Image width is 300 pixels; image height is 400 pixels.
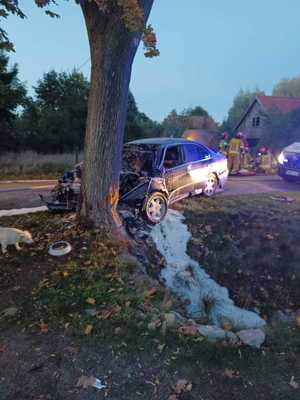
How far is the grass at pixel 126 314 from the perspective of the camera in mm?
3223

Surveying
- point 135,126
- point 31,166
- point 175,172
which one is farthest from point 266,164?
point 135,126

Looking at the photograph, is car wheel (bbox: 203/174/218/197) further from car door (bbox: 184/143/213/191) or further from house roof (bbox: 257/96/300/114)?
house roof (bbox: 257/96/300/114)

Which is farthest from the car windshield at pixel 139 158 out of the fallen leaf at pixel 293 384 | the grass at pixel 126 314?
the fallen leaf at pixel 293 384

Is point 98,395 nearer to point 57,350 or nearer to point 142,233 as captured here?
point 57,350

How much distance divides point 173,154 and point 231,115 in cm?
4218

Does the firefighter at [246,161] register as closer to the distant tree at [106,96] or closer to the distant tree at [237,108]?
the distant tree at [106,96]

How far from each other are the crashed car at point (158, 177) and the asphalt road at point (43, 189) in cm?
152

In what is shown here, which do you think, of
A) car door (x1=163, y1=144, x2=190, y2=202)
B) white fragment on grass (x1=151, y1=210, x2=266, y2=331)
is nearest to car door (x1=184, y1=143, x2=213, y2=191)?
car door (x1=163, y1=144, x2=190, y2=202)

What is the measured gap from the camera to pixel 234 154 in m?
15.9

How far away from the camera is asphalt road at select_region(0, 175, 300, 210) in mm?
9703

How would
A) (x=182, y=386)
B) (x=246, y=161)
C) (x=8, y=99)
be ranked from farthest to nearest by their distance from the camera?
1. (x=8, y=99)
2. (x=246, y=161)
3. (x=182, y=386)

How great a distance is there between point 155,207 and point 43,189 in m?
5.62

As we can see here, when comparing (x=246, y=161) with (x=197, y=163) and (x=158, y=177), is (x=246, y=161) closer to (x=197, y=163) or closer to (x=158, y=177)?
(x=197, y=163)

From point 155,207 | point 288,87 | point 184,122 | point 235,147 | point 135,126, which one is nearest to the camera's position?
point 155,207
